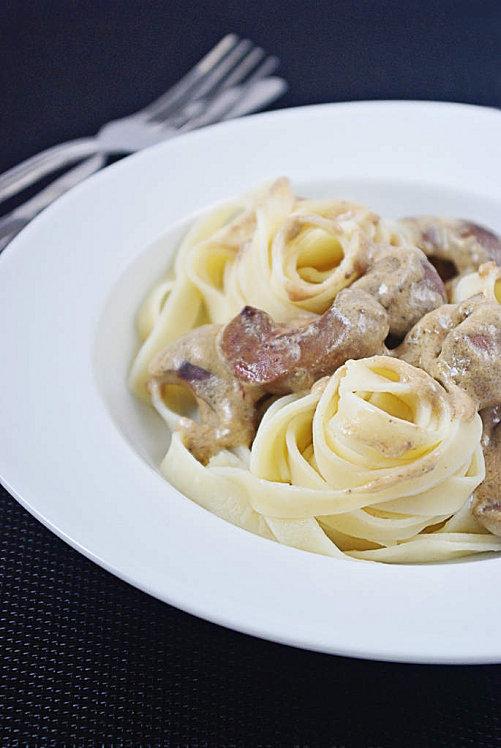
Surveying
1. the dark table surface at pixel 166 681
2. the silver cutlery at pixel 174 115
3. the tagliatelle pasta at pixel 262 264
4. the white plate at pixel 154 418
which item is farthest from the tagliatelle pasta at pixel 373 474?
the silver cutlery at pixel 174 115

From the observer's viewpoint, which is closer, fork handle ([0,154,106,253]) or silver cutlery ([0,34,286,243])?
fork handle ([0,154,106,253])

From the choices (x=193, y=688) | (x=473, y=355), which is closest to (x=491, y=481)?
(x=473, y=355)

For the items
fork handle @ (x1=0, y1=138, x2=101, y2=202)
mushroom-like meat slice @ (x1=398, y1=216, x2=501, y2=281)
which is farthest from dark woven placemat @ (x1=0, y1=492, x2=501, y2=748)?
fork handle @ (x1=0, y1=138, x2=101, y2=202)

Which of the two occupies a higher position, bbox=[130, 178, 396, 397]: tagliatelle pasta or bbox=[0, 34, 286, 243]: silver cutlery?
bbox=[0, 34, 286, 243]: silver cutlery

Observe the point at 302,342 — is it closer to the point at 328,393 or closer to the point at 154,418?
the point at 328,393

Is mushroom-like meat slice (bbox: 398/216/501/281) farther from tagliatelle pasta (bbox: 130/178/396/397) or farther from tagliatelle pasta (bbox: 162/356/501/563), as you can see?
tagliatelle pasta (bbox: 162/356/501/563)

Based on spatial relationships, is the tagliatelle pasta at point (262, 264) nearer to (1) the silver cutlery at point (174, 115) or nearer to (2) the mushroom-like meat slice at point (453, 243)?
(2) the mushroom-like meat slice at point (453, 243)
